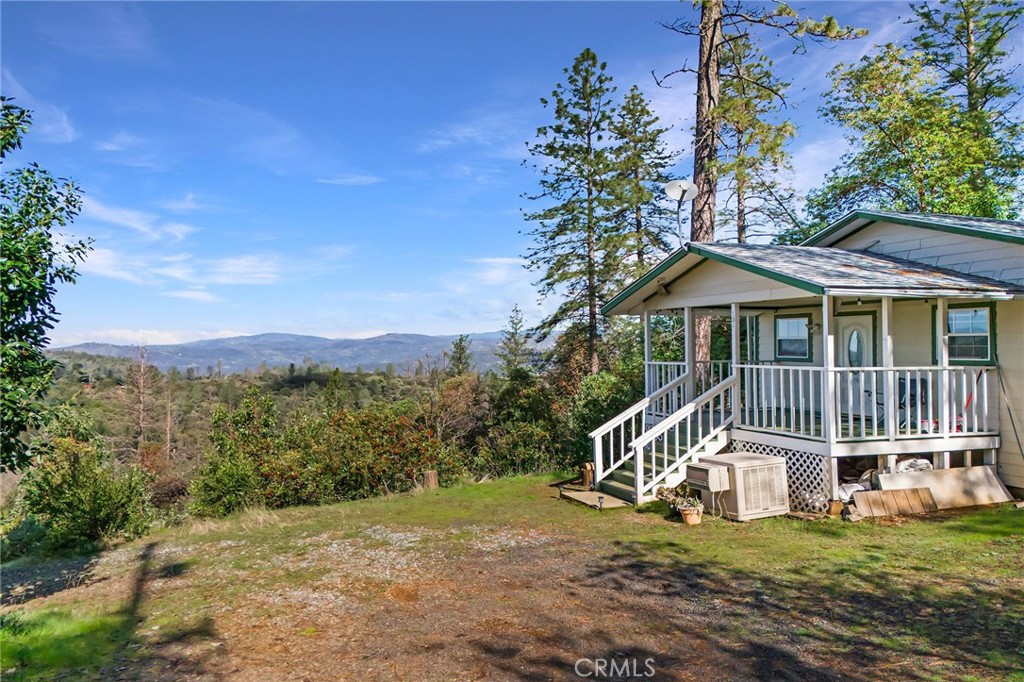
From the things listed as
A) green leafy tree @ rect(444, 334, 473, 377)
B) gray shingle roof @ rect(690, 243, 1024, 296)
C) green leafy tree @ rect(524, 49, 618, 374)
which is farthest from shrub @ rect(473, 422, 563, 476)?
green leafy tree @ rect(444, 334, 473, 377)

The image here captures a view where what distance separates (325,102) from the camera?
19.2 m

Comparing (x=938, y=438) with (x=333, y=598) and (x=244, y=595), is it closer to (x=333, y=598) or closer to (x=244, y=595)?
(x=333, y=598)

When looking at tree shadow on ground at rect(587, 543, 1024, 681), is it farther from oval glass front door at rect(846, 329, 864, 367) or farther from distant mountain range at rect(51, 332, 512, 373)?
distant mountain range at rect(51, 332, 512, 373)

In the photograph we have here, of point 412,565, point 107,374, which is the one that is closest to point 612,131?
point 412,565

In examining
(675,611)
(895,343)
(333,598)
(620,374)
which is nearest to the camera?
(675,611)

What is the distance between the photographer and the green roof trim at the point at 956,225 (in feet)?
29.2

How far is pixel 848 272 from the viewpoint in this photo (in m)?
8.79

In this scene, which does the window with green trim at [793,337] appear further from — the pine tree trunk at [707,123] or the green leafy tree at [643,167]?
the green leafy tree at [643,167]

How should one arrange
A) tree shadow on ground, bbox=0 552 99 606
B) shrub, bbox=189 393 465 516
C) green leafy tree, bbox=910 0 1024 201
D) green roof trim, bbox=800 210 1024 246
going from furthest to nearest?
green leafy tree, bbox=910 0 1024 201
shrub, bbox=189 393 465 516
green roof trim, bbox=800 210 1024 246
tree shadow on ground, bbox=0 552 99 606

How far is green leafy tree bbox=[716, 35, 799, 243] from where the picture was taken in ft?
47.7

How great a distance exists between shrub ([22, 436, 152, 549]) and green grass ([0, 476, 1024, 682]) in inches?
28.3

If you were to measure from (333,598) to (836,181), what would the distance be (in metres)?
23.9

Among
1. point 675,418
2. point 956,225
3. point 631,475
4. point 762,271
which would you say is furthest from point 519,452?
point 956,225

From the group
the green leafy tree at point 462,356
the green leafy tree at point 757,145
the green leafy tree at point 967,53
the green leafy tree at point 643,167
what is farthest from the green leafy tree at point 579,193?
the green leafy tree at point 967,53
